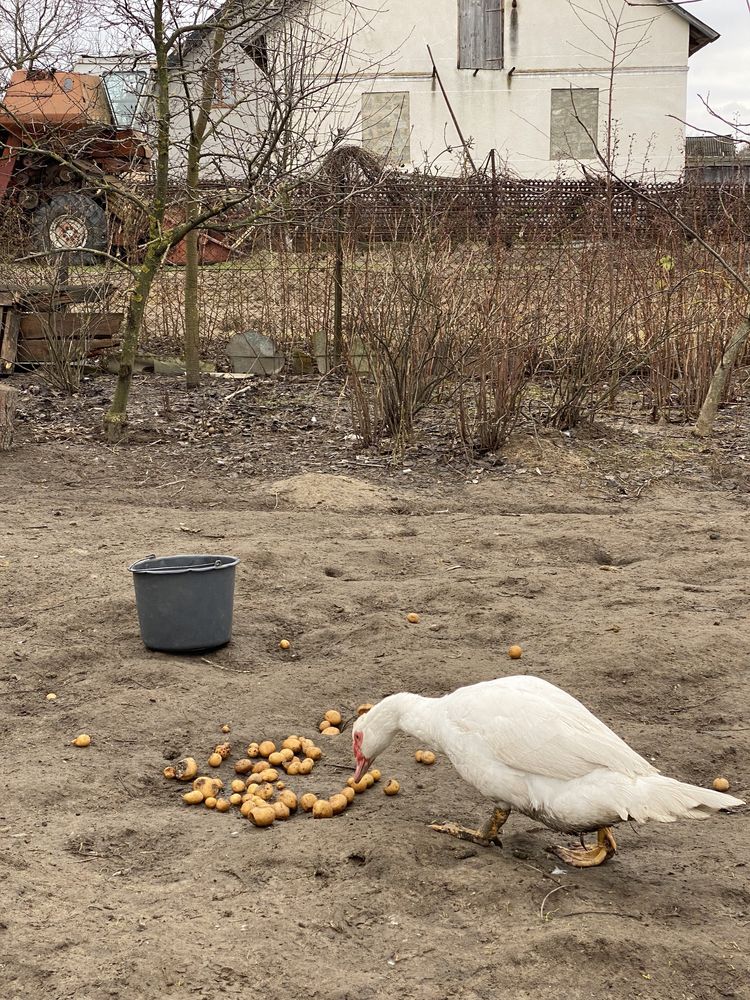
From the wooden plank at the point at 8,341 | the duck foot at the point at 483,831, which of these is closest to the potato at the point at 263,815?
the duck foot at the point at 483,831

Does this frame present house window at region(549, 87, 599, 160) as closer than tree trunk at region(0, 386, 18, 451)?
No

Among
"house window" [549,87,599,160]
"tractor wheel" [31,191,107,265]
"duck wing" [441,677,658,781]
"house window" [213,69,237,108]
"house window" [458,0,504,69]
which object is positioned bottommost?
"duck wing" [441,677,658,781]

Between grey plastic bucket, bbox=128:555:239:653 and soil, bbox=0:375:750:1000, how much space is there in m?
0.10

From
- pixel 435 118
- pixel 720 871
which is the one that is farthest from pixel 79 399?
pixel 435 118

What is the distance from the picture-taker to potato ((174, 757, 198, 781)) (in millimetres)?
3428

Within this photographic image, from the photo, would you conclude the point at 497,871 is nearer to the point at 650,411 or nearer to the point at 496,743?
the point at 496,743

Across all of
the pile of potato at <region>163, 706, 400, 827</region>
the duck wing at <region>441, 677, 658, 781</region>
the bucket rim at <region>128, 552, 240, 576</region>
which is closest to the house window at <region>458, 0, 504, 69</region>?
the bucket rim at <region>128, 552, 240, 576</region>

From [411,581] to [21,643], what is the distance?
75.2 inches

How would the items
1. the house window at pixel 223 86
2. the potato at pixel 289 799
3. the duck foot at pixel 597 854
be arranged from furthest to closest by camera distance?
the house window at pixel 223 86 → the potato at pixel 289 799 → the duck foot at pixel 597 854

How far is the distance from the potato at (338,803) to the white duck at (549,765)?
0.31 meters

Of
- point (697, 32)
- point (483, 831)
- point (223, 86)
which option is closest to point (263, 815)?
point (483, 831)

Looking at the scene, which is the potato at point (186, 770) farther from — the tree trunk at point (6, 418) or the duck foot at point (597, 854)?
the tree trunk at point (6, 418)

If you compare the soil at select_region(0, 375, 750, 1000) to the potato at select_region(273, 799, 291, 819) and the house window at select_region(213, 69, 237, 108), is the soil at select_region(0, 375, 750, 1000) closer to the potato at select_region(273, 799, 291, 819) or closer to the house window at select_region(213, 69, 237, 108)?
the potato at select_region(273, 799, 291, 819)

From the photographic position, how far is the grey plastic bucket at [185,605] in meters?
4.24
